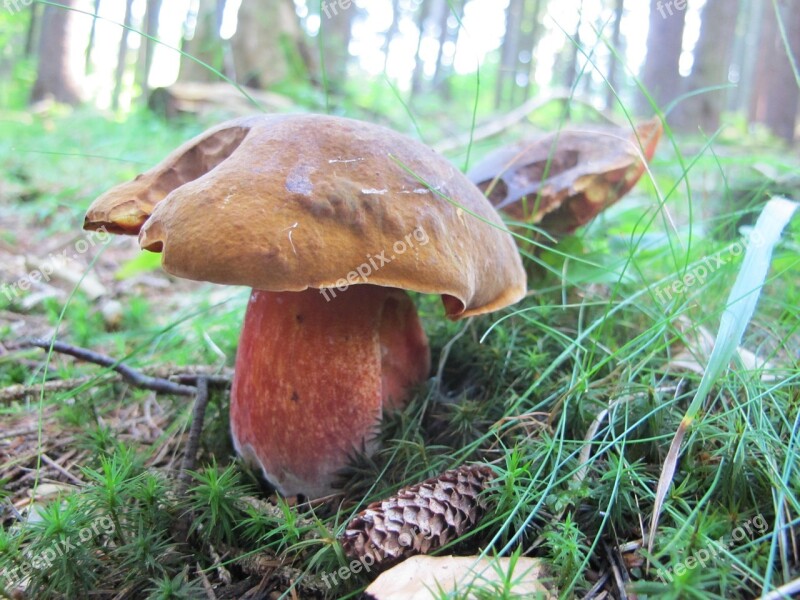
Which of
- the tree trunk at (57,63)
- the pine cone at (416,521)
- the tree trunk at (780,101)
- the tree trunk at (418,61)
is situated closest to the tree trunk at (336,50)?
the tree trunk at (418,61)

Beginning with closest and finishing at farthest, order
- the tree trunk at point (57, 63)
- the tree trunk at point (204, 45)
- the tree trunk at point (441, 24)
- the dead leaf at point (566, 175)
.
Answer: the dead leaf at point (566, 175) → the tree trunk at point (204, 45) → the tree trunk at point (57, 63) → the tree trunk at point (441, 24)

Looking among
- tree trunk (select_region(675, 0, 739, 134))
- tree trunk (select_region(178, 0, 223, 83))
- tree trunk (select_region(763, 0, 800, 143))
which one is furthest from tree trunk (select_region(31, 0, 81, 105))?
tree trunk (select_region(763, 0, 800, 143))

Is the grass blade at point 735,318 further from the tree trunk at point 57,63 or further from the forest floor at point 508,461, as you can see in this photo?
the tree trunk at point 57,63

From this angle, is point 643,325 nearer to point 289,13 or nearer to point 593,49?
point 593,49

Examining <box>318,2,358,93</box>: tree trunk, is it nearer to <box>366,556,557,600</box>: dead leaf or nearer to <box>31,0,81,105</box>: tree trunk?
<box>31,0,81,105</box>: tree trunk

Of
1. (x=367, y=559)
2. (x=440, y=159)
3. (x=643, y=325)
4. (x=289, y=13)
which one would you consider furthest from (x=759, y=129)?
(x=367, y=559)

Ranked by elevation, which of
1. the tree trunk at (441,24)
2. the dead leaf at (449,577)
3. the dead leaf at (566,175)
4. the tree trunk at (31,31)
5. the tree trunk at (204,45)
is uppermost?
the tree trunk at (441,24)
